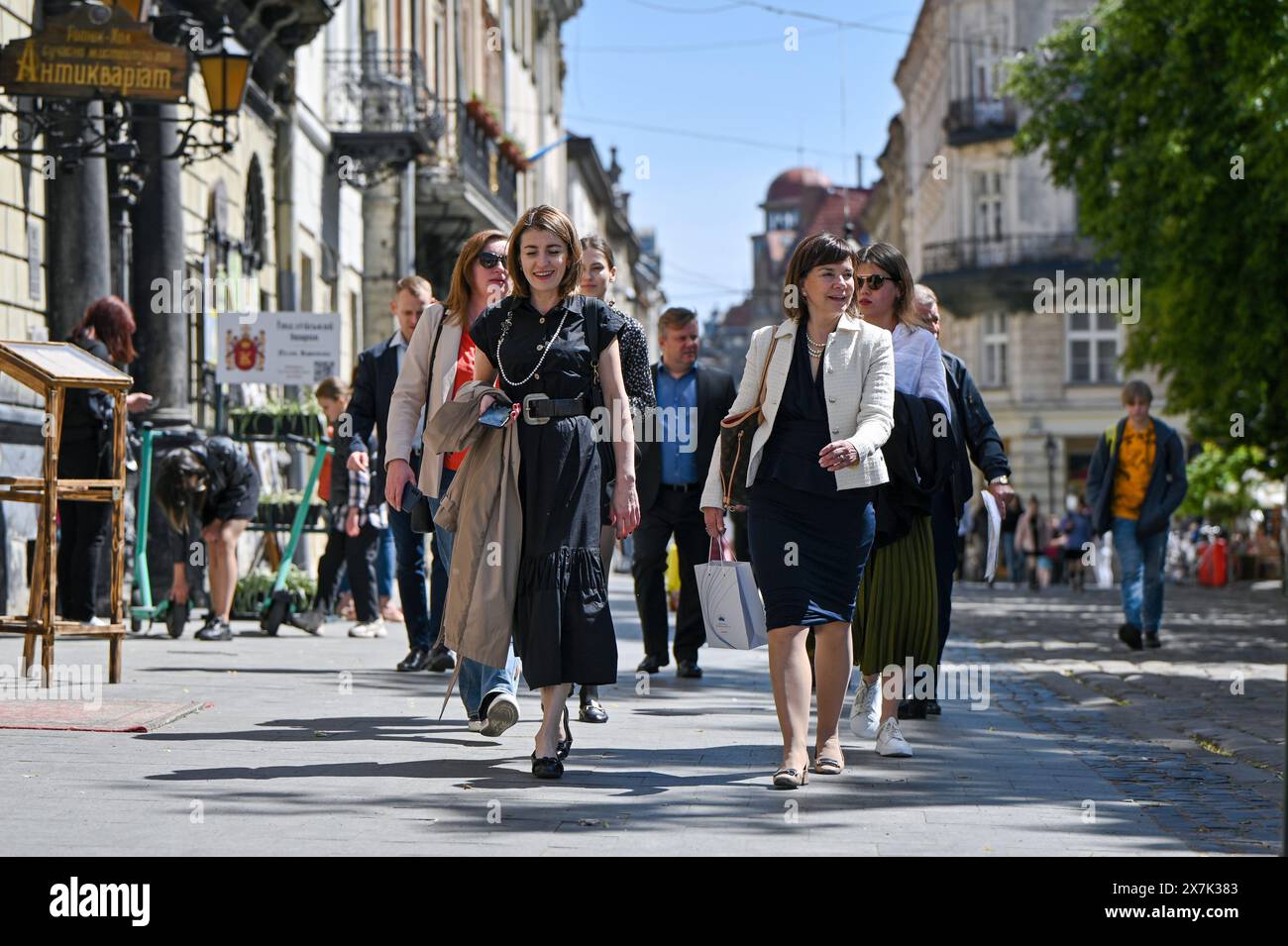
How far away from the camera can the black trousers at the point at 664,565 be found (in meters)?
11.5

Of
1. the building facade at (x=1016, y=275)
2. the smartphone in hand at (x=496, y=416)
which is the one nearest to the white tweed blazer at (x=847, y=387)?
the smartphone in hand at (x=496, y=416)

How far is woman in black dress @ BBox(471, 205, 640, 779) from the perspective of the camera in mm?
7223

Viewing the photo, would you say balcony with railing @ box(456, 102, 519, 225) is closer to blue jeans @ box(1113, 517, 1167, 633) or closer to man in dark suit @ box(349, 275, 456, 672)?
blue jeans @ box(1113, 517, 1167, 633)

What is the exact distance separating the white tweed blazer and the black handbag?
1.0 inches

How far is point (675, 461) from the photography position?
11.5 m

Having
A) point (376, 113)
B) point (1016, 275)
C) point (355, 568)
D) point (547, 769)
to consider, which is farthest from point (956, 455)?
point (1016, 275)

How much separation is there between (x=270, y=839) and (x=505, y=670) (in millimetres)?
2189

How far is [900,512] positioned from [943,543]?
0.79m

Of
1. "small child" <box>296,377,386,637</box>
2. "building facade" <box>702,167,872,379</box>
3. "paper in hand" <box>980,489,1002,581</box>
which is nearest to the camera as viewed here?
"paper in hand" <box>980,489,1002,581</box>

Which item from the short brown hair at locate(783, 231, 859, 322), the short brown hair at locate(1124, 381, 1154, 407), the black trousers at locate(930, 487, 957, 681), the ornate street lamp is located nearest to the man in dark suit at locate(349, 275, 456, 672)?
the black trousers at locate(930, 487, 957, 681)

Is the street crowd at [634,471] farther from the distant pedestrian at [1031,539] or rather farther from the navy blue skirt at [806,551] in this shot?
the distant pedestrian at [1031,539]

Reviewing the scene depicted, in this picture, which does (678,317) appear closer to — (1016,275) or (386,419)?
(386,419)

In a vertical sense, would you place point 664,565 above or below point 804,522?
below

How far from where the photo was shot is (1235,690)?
38.3 ft
